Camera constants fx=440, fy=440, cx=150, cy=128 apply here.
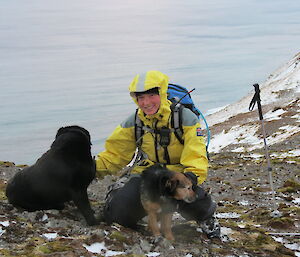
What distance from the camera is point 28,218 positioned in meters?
8.50

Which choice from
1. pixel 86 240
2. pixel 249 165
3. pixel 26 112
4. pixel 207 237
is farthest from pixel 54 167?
pixel 26 112

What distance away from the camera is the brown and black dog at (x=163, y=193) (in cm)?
741

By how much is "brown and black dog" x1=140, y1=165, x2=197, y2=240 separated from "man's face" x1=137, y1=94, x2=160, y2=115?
1116 mm

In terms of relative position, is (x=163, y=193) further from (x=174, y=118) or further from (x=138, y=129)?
(x=138, y=129)

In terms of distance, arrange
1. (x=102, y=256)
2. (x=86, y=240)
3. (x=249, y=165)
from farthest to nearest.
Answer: (x=249, y=165) → (x=86, y=240) → (x=102, y=256)

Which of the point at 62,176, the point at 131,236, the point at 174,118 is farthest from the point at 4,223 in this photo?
the point at 174,118

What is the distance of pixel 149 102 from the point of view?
8.23 meters

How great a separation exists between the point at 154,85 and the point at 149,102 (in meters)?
0.35

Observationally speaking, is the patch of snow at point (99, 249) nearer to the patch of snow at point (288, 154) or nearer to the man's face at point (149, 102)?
the man's face at point (149, 102)

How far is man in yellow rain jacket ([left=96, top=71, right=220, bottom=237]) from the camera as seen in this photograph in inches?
320

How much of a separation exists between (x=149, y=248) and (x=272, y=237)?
3.18 metres

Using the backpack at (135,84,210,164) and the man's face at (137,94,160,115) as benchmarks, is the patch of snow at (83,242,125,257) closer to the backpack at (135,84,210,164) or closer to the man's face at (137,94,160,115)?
the backpack at (135,84,210,164)

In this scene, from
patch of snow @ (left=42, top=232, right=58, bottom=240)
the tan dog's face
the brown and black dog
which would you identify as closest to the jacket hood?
the brown and black dog

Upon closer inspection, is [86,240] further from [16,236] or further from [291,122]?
[291,122]
